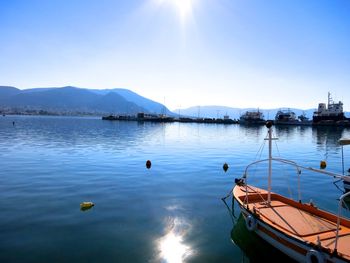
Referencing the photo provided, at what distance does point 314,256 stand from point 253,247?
386cm

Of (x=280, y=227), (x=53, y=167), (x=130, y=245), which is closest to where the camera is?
(x=280, y=227)

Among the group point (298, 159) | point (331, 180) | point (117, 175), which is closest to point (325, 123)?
point (298, 159)

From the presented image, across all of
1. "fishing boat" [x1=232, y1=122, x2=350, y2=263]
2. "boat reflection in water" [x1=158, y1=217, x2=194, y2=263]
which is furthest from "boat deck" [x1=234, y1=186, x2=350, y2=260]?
"boat reflection in water" [x1=158, y1=217, x2=194, y2=263]

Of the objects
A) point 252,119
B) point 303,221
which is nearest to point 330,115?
point 252,119

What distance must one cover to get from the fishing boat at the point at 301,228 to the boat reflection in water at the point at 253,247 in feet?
2.25

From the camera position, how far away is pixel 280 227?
11.6 meters

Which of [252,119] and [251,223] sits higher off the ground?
[252,119]

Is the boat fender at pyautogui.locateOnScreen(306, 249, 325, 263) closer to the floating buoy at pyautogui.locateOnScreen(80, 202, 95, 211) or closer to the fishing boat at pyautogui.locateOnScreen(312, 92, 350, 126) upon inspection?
the floating buoy at pyautogui.locateOnScreen(80, 202, 95, 211)

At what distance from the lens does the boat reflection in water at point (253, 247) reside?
12.1 m

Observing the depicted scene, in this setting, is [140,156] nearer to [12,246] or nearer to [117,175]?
[117,175]

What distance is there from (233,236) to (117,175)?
A: 15.1 meters

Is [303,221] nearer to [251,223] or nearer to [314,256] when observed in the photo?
[251,223]

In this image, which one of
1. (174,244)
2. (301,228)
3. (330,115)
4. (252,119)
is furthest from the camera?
(252,119)

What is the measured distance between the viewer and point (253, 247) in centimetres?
1315
